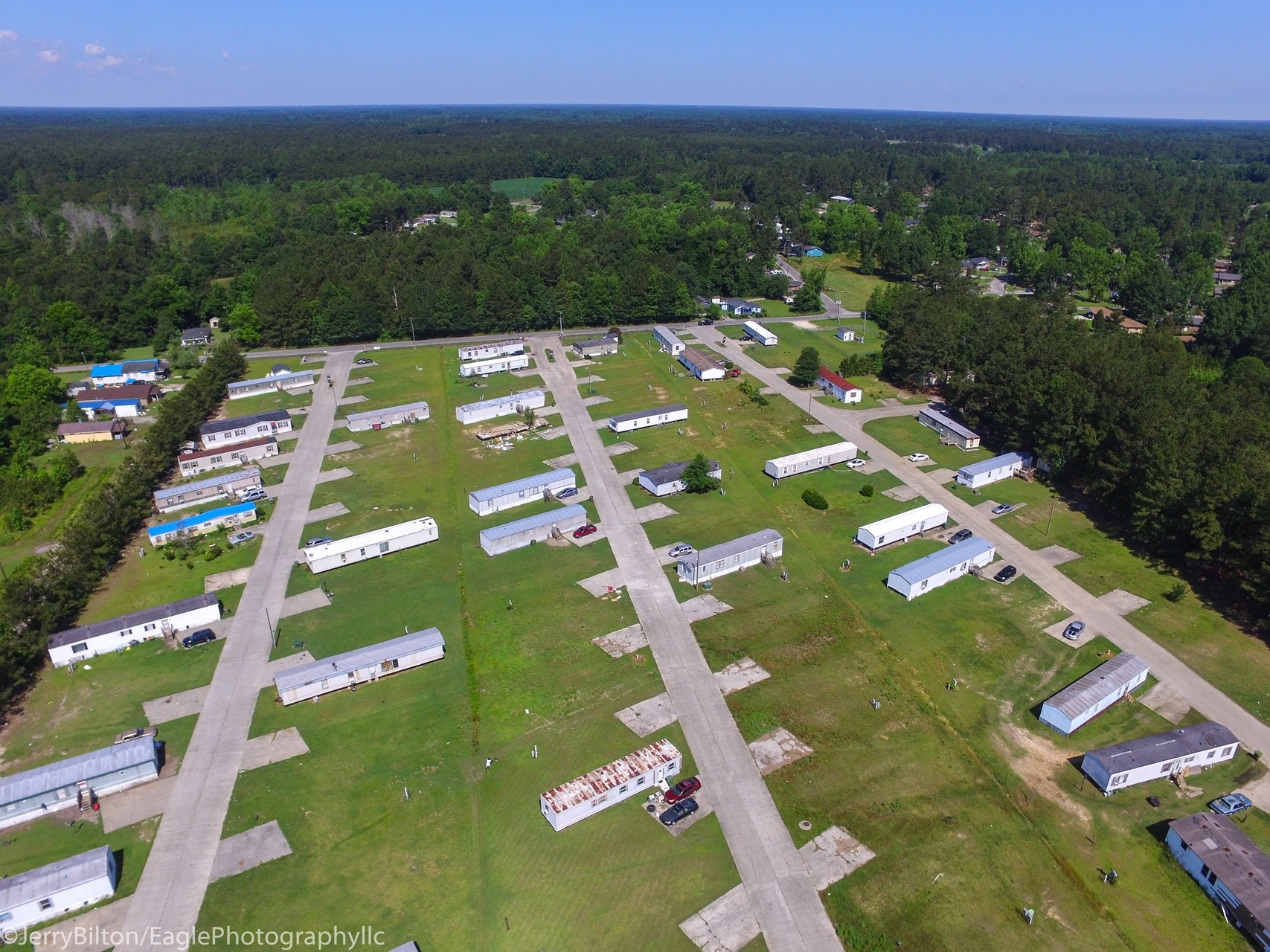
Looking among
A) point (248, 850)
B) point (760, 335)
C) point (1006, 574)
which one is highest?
point (760, 335)

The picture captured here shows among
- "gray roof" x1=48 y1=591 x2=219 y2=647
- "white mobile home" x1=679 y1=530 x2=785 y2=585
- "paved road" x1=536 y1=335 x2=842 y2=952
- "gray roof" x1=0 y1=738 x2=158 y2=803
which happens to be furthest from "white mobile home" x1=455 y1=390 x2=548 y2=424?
"gray roof" x1=0 y1=738 x2=158 y2=803

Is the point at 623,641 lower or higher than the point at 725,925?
higher

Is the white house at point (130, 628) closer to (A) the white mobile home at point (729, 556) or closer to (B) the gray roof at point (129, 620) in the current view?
(B) the gray roof at point (129, 620)

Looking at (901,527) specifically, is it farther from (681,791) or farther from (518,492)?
(518,492)

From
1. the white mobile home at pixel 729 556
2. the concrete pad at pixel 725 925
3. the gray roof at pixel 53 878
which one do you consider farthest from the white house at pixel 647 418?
the gray roof at pixel 53 878

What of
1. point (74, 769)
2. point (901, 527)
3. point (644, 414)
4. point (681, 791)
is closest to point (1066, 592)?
point (901, 527)

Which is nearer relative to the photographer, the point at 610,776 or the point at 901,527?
the point at 610,776

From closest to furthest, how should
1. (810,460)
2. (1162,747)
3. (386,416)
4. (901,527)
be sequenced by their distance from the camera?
(1162,747) < (901,527) < (810,460) < (386,416)

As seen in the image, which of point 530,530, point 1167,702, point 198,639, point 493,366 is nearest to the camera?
point 1167,702
